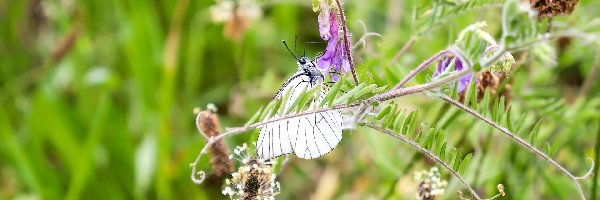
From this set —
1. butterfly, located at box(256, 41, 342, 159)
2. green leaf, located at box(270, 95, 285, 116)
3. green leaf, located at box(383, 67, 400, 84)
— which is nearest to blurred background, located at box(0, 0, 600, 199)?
green leaf, located at box(383, 67, 400, 84)

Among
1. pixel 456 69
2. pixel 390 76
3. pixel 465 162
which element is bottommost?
pixel 465 162

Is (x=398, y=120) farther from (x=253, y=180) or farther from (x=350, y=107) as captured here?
(x=253, y=180)

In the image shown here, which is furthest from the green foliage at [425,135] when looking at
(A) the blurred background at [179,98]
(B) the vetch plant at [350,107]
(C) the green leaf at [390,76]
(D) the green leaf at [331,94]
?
(A) the blurred background at [179,98]

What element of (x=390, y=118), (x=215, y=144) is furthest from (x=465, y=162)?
(x=215, y=144)

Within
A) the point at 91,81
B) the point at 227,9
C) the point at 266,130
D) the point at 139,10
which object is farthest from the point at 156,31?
the point at 266,130

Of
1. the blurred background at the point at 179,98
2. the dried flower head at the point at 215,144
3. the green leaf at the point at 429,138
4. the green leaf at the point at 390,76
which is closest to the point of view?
the green leaf at the point at 429,138

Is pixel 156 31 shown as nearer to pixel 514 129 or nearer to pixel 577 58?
pixel 577 58

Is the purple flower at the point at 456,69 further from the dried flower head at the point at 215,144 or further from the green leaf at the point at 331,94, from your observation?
the dried flower head at the point at 215,144
